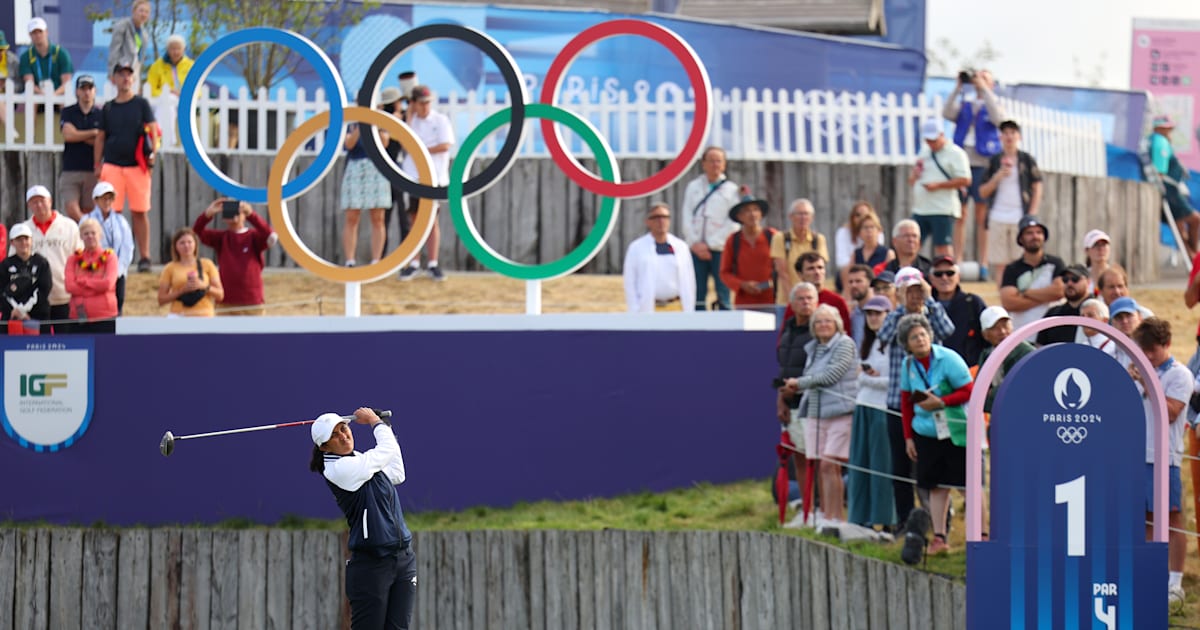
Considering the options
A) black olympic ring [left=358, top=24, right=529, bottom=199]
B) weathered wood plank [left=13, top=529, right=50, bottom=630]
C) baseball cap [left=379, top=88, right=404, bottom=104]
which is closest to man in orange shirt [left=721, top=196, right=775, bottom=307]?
black olympic ring [left=358, top=24, right=529, bottom=199]

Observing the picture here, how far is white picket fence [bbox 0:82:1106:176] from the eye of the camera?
18.2 meters

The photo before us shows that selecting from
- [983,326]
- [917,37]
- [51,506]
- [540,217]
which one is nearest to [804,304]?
[983,326]

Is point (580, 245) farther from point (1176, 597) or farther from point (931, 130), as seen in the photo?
point (1176, 597)

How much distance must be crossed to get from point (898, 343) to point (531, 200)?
322 inches

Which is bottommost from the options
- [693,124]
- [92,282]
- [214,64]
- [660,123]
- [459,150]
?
[92,282]

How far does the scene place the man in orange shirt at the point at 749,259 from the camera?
45.0 feet

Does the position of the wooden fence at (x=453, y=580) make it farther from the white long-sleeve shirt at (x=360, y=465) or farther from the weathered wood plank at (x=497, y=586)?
the white long-sleeve shirt at (x=360, y=465)

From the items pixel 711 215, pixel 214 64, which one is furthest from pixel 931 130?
pixel 214 64

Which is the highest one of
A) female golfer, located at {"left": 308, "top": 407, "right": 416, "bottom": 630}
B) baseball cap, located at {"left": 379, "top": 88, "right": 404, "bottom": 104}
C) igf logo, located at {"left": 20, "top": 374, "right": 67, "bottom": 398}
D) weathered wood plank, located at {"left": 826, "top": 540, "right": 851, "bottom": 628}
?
baseball cap, located at {"left": 379, "top": 88, "right": 404, "bottom": 104}

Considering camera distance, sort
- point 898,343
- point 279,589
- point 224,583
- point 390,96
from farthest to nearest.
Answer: point 390,96, point 224,583, point 279,589, point 898,343

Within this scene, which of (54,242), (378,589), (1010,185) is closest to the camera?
(378,589)

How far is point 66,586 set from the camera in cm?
1178

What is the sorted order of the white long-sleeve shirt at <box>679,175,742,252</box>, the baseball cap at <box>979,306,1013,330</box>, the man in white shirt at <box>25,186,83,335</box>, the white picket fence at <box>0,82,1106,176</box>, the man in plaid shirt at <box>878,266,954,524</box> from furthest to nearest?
the white picket fence at <box>0,82,1106,176</box> → the white long-sleeve shirt at <box>679,175,742,252</box> → the man in white shirt at <box>25,186,83,335</box> → the man in plaid shirt at <box>878,266,954,524</box> → the baseball cap at <box>979,306,1013,330</box>

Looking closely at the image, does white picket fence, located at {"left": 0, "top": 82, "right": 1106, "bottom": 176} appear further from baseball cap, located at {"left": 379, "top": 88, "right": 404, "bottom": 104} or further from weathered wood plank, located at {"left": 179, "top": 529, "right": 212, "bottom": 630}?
weathered wood plank, located at {"left": 179, "top": 529, "right": 212, "bottom": 630}
